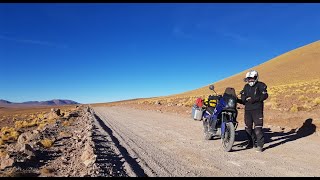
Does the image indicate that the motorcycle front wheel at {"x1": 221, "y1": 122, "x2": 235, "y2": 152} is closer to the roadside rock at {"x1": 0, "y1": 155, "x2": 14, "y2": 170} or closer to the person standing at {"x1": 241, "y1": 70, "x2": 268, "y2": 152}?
the person standing at {"x1": 241, "y1": 70, "x2": 268, "y2": 152}

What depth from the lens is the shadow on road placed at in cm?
1049

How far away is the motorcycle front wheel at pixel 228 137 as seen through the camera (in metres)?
8.96

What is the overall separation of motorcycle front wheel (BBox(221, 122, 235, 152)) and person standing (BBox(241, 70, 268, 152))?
73 centimetres

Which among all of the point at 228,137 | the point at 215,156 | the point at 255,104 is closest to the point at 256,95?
the point at 255,104

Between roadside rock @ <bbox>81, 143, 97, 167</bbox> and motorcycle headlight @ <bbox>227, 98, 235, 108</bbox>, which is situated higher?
motorcycle headlight @ <bbox>227, 98, 235, 108</bbox>

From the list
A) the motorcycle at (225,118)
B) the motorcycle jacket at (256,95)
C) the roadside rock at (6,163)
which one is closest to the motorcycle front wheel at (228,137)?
the motorcycle at (225,118)

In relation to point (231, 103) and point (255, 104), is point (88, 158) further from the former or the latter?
point (255, 104)

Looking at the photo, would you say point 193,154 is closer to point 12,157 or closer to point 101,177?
point 101,177

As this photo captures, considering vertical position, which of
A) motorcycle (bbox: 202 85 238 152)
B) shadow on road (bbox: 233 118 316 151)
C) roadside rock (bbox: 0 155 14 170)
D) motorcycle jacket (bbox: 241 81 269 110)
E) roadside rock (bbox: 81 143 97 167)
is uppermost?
motorcycle jacket (bbox: 241 81 269 110)

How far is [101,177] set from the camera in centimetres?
629

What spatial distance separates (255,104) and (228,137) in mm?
1207

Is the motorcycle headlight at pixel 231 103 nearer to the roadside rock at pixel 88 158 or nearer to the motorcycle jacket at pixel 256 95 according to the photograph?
the motorcycle jacket at pixel 256 95

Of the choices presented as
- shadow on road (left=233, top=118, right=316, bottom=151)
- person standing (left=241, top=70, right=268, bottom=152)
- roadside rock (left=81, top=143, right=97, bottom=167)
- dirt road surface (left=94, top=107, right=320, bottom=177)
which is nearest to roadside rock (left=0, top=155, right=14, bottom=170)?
roadside rock (left=81, top=143, right=97, bottom=167)

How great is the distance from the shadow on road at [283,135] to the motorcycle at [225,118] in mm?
691
